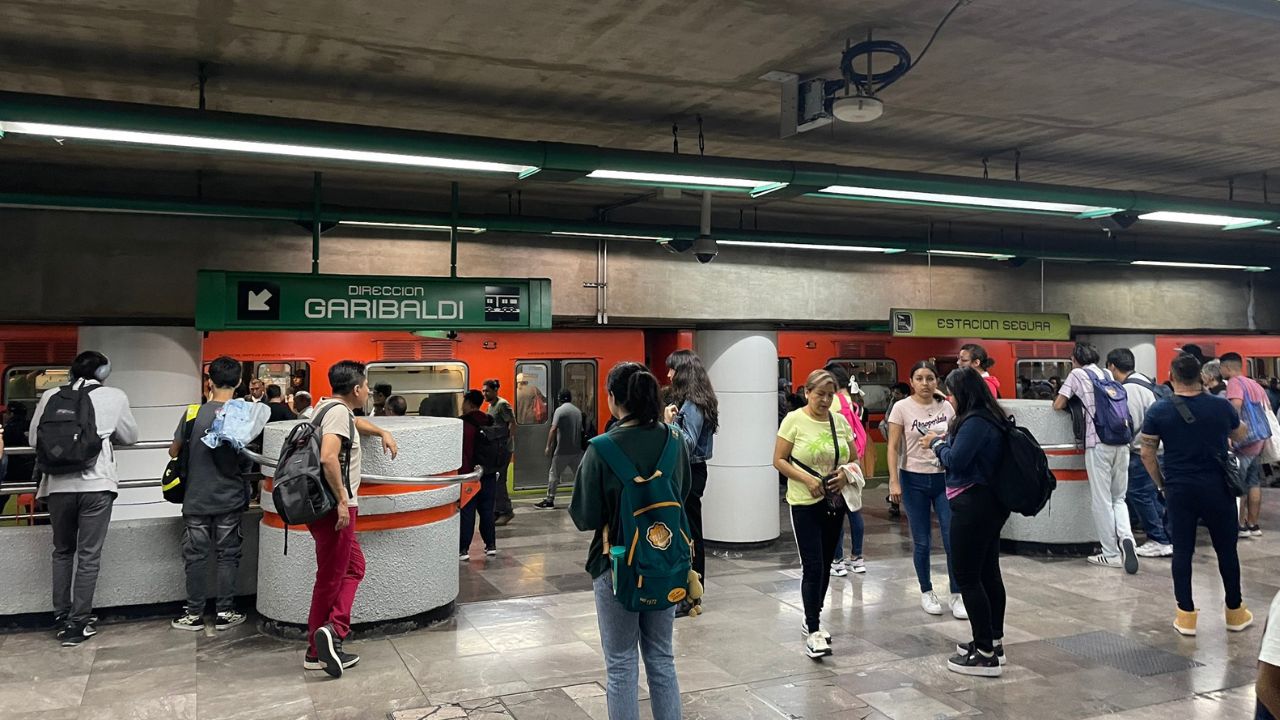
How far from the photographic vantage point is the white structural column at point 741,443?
8.71 meters

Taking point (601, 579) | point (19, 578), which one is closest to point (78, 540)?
point (19, 578)

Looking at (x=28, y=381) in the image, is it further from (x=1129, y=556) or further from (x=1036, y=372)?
(x=1036, y=372)

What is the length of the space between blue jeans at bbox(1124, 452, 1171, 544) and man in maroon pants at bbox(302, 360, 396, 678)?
7.02m

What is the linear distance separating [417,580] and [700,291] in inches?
242

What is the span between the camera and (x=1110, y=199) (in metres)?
7.63

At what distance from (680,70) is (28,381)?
8460 millimetres

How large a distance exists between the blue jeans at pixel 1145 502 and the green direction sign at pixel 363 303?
587cm

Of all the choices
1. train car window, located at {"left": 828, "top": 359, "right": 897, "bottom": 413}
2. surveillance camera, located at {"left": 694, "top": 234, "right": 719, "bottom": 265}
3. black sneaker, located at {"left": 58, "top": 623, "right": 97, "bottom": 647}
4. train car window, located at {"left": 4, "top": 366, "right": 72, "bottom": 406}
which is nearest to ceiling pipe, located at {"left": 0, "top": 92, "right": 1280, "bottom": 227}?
surveillance camera, located at {"left": 694, "top": 234, "right": 719, "bottom": 265}

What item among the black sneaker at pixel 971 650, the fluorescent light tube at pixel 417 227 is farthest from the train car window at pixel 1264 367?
the fluorescent light tube at pixel 417 227

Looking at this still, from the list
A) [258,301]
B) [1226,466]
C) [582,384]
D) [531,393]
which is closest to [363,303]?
[258,301]

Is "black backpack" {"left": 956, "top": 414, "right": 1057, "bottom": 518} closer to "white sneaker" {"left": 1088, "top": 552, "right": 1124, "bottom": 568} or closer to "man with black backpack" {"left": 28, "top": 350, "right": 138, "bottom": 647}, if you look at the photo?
"white sneaker" {"left": 1088, "top": 552, "right": 1124, "bottom": 568}

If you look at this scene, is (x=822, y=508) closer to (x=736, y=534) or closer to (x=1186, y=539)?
(x=1186, y=539)

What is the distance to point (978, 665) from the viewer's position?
16.5 ft

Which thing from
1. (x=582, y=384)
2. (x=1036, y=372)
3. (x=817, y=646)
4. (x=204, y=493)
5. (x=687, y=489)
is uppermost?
(x=1036, y=372)
